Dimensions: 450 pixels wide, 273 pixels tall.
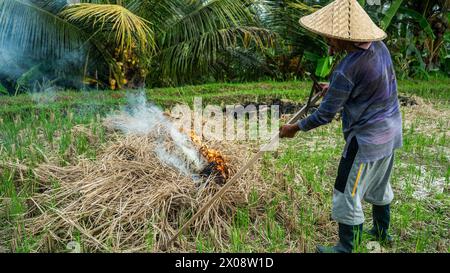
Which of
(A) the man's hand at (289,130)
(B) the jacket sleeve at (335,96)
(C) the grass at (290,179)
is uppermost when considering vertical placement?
(B) the jacket sleeve at (335,96)

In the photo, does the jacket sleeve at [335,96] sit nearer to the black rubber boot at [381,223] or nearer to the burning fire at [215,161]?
the black rubber boot at [381,223]

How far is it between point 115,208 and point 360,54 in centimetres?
163

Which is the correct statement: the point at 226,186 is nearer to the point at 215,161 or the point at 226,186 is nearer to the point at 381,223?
the point at 215,161

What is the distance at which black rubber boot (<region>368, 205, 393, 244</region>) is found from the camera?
2.91 metres

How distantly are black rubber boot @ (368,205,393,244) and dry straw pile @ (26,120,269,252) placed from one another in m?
0.72

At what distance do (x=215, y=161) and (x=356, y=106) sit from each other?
43.4 inches

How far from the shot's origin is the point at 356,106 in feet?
8.47

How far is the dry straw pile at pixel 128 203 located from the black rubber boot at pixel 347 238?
0.63 meters

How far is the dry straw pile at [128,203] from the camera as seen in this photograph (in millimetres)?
2895

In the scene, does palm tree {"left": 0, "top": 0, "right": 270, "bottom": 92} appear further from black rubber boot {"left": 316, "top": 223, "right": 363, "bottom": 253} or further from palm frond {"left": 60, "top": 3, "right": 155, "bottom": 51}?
black rubber boot {"left": 316, "top": 223, "right": 363, "bottom": 253}

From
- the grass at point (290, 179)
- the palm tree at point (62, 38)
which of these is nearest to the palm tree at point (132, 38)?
the palm tree at point (62, 38)
